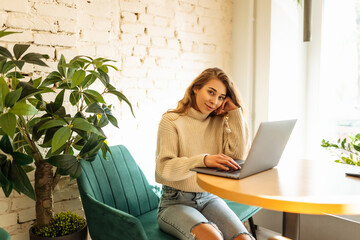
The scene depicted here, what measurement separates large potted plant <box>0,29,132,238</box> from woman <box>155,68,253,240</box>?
0.34 m

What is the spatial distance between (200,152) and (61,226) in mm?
776

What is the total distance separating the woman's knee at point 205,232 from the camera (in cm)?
137

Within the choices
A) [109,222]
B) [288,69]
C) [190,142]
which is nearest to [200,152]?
[190,142]

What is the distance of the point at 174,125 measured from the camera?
1749 mm

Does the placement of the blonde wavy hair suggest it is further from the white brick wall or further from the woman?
the white brick wall

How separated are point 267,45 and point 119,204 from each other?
171cm

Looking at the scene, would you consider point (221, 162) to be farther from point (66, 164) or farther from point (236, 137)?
point (66, 164)

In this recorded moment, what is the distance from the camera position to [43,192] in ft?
5.39

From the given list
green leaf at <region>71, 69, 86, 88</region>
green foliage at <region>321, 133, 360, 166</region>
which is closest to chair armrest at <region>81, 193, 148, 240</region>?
green leaf at <region>71, 69, 86, 88</region>

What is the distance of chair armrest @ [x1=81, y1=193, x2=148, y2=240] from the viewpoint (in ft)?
4.48

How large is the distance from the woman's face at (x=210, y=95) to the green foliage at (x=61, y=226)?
860 mm

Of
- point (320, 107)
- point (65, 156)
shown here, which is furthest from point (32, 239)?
point (320, 107)

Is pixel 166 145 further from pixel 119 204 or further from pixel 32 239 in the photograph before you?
pixel 32 239

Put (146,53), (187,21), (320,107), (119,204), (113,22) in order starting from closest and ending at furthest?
1. (119,204)
2. (113,22)
3. (146,53)
4. (187,21)
5. (320,107)
